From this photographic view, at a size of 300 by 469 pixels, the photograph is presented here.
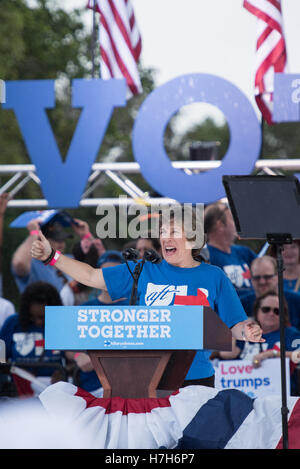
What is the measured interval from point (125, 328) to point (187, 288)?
558 millimetres

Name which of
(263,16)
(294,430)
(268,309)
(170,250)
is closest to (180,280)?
(170,250)

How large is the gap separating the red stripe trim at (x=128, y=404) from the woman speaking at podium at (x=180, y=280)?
0.38 metres

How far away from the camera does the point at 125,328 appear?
3229 millimetres

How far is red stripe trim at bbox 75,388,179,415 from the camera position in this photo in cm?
318

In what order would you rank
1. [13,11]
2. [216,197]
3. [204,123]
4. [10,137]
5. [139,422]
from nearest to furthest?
1. [139,422]
2. [216,197]
3. [13,11]
4. [10,137]
5. [204,123]

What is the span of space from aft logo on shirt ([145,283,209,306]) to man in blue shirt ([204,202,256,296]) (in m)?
2.51

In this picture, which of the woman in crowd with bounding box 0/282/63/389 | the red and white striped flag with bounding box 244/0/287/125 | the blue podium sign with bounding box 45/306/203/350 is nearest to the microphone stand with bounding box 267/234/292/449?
the blue podium sign with bounding box 45/306/203/350

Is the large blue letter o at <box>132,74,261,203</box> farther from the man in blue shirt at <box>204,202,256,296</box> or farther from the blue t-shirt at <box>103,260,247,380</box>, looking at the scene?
the blue t-shirt at <box>103,260,247,380</box>

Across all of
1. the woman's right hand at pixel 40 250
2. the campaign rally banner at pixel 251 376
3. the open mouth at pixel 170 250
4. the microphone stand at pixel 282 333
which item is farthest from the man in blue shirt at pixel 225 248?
the woman's right hand at pixel 40 250

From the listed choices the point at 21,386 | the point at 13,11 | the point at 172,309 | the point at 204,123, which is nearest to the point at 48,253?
the point at 172,309

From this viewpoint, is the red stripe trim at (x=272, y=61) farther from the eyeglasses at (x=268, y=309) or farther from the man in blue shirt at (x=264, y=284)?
the eyeglasses at (x=268, y=309)

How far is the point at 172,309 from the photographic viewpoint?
3.21 m

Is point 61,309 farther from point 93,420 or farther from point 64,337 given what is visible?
point 93,420
